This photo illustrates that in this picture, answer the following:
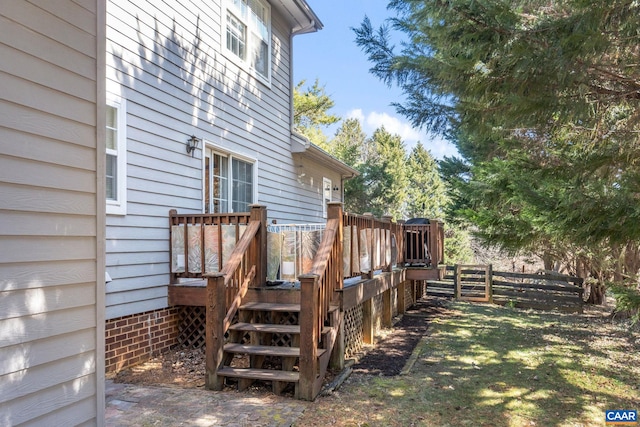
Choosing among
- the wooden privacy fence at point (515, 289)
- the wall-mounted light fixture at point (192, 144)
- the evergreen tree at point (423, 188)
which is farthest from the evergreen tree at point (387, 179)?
the wall-mounted light fixture at point (192, 144)

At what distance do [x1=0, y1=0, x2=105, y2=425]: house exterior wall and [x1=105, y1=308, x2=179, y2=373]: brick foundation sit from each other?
2.75 metres

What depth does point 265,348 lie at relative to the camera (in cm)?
450

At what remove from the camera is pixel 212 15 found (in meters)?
7.06

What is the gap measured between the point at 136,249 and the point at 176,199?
1.03 m

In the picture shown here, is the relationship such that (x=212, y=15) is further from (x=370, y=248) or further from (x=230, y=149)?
(x=370, y=248)

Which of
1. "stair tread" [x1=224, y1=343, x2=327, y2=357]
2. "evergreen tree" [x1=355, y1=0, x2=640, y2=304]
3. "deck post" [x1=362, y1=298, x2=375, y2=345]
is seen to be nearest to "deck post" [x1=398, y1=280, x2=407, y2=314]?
"deck post" [x1=362, y1=298, x2=375, y2=345]

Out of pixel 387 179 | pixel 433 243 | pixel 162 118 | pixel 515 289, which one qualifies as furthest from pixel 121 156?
pixel 387 179

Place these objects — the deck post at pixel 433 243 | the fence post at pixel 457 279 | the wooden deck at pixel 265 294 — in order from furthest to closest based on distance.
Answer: the fence post at pixel 457 279 → the deck post at pixel 433 243 → the wooden deck at pixel 265 294

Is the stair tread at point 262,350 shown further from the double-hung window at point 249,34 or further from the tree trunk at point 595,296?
the tree trunk at point 595,296

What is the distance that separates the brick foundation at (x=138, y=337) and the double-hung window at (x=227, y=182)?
1.83m

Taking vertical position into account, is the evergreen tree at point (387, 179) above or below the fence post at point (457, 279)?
above

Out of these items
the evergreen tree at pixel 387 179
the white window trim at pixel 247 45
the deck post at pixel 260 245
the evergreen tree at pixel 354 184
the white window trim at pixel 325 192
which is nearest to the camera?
the deck post at pixel 260 245

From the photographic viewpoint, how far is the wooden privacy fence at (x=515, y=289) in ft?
38.3

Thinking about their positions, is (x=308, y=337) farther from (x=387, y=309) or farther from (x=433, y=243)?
(x=433, y=243)
